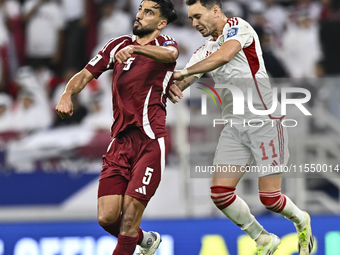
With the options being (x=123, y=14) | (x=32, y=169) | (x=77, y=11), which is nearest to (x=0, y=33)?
(x=77, y=11)

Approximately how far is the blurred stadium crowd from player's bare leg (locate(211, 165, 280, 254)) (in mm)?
3623

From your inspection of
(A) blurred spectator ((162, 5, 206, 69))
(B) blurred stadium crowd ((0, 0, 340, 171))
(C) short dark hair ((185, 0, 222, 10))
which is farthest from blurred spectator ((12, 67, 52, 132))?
(C) short dark hair ((185, 0, 222, 10))

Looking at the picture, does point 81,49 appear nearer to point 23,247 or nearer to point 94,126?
point 94,126

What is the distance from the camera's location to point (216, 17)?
5.68 meters

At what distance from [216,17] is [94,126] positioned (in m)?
4.53

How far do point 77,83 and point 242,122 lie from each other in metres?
1.57

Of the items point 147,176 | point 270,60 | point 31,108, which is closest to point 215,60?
point 147,176

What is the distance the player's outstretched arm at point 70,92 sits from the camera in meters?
5.28

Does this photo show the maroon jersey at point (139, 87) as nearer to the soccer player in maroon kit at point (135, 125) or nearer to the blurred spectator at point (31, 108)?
the soccer player in maroon kit at point (135, 125)

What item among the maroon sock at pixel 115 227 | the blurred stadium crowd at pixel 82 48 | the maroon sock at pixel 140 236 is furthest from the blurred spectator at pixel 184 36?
the maroon sock at pixel 115 227

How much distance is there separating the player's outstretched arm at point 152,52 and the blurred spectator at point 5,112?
529 centimetres

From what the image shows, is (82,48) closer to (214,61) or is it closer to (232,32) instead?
(232,32)

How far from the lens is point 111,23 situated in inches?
443

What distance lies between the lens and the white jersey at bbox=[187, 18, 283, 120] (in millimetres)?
5578
